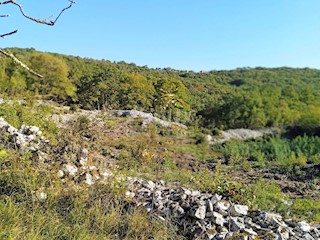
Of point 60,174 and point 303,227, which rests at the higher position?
point 60,174

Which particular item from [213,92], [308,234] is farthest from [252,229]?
[213,92]

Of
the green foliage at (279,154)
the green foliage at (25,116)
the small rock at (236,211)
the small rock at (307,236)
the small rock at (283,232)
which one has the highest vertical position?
the green foliage at (25,116)

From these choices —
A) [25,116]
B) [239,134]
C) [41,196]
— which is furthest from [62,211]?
[239,134]

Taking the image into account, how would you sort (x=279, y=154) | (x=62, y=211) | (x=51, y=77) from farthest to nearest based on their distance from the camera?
1. (x=51, y=77)
2. (x=279, y=154)
3. (x=62, y=211)

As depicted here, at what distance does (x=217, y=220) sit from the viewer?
4277 millimetres

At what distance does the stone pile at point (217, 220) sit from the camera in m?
4.15

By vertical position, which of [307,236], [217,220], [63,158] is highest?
[63,158]

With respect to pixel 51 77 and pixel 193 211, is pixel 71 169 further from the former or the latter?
pixel 51 77

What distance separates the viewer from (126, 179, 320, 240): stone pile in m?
4.15

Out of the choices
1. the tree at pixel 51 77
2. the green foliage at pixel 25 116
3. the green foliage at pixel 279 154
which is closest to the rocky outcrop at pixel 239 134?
the green foliage at pixel 279 154

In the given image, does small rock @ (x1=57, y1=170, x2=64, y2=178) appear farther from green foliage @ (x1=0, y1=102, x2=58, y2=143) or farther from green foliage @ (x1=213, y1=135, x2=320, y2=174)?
green foliage @ (x1=213, y1=135, x2=320, y2=174)

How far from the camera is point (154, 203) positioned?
4.64 m

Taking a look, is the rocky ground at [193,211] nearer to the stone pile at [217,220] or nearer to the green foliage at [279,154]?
the stone pile at [217,220]

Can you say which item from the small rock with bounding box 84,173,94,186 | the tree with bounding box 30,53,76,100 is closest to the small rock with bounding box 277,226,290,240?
the small rock with bounding box 84,173,94,186
